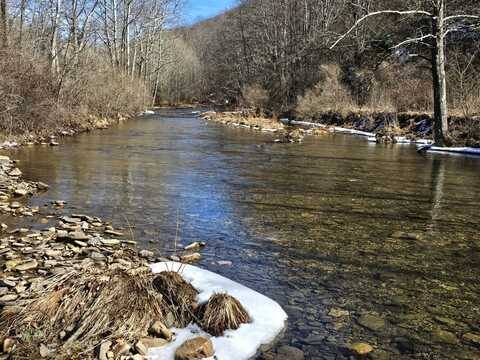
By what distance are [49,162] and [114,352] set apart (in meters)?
9.40

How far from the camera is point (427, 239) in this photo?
581 centimetres

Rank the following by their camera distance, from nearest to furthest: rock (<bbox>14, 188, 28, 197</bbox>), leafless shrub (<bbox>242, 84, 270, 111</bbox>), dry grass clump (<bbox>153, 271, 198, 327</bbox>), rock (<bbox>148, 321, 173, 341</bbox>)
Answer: rock (<bbox>148, 321, 173, 341</bbox>)
dry grass clump (<bbox>153, 271, 198, 327</bbox>)
rock (<bbox>14, 188, 28, 197</bbox>)
leafless shrub (<bbox>242, 84, 270, 111</bbox>)

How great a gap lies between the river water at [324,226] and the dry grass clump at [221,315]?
41 centimetres

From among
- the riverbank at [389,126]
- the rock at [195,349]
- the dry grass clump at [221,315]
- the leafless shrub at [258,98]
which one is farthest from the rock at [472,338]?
the leafless shrub at [258,98]

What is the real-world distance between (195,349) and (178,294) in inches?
27.2

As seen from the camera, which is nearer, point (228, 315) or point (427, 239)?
point (228, 315)

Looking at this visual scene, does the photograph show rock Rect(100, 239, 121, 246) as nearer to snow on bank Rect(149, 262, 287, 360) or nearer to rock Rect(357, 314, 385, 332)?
snow on bank Rect(149, 262, 287, 360)

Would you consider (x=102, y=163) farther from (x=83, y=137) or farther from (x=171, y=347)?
(x=171, y=347)

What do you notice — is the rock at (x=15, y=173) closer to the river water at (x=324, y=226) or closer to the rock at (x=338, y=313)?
the river water at (x=324, y=226)

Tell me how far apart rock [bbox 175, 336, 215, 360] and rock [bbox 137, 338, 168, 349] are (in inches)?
6.5

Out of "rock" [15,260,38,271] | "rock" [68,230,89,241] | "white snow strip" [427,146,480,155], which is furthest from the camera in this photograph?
"white snow strip" [427,146,480,155]

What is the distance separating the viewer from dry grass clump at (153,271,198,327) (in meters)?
3.52

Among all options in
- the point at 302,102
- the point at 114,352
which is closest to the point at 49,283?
the point at 114,352

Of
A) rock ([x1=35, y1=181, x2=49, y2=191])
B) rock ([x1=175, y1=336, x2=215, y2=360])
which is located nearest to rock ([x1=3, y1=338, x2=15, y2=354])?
rock ([x1=175, y1=336, x2=215, y2=360])
